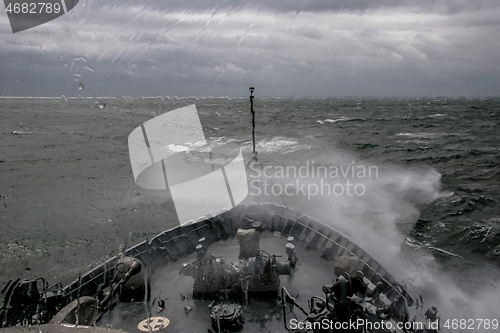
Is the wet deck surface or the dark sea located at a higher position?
the wet deck surface

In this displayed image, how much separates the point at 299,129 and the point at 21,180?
70082 mm

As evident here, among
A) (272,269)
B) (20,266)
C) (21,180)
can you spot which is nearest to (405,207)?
(272,269)

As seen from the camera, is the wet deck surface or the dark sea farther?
the dark sea

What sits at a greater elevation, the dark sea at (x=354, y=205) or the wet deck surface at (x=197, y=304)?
the wet deck surface at (x=197, y=304)

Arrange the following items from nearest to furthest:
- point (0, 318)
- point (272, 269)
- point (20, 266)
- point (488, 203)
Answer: point (0, 318) < point (272, 269) < point (20, 266) < point (488, 203)

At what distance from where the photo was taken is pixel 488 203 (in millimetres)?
32406

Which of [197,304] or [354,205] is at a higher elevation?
[197,304]

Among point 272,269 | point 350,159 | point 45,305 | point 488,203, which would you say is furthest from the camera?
point 350,159

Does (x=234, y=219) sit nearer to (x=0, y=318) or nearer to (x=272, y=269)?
(x=272, y=269)

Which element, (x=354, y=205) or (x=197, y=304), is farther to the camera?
(x=354, y=205)

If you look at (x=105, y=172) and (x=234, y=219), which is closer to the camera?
(x=234, y=219)

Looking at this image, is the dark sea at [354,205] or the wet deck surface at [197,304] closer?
the wet deck surface at [197,304]

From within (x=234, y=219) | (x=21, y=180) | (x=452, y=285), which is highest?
(x=234, y=219)

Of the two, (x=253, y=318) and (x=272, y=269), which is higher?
(x=272, y=269)
